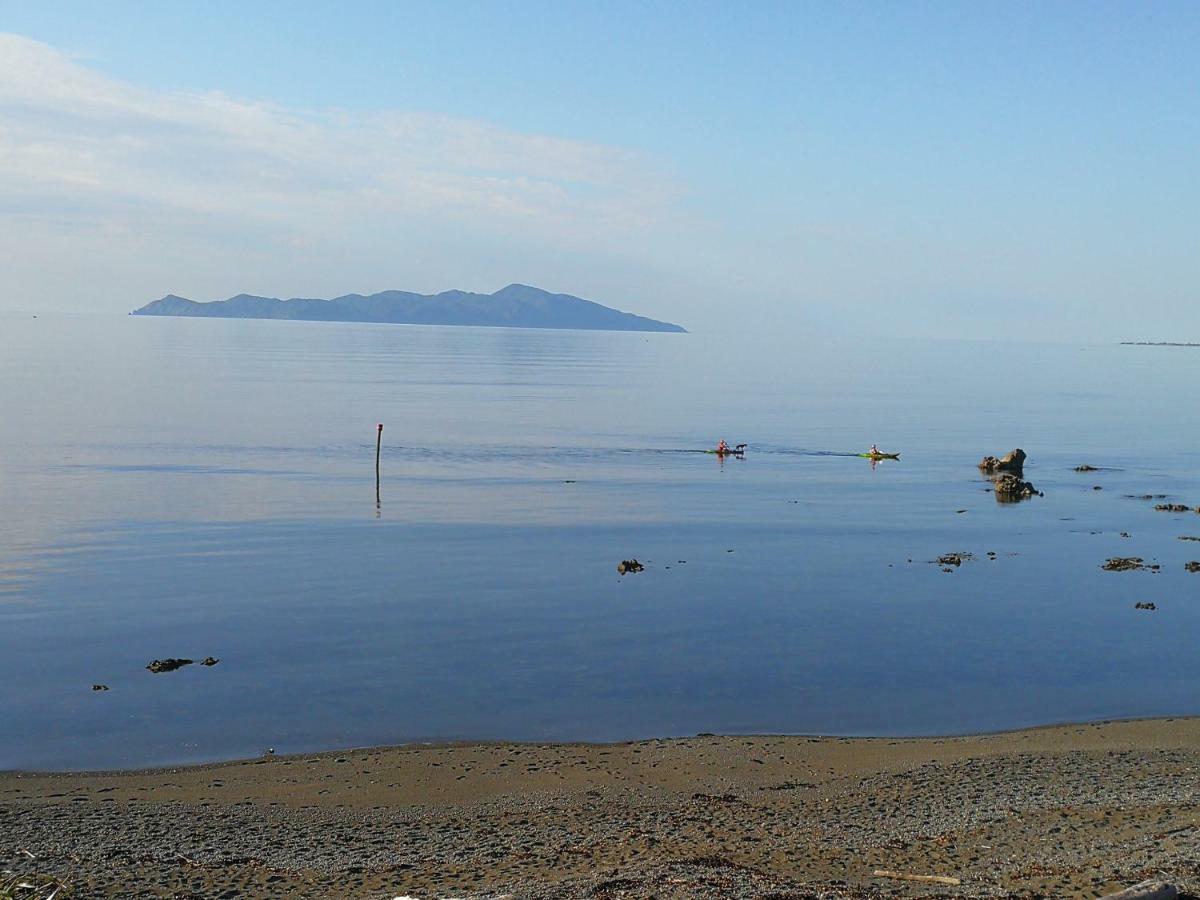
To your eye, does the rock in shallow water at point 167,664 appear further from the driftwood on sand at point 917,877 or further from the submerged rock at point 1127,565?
the submerged rock at point 1127,565

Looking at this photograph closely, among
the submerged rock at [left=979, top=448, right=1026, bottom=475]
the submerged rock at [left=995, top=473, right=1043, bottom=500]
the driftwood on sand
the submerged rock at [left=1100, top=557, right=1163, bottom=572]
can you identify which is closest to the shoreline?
the driftwood on sand

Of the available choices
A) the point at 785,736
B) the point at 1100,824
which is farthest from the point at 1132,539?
the point at 1100,824

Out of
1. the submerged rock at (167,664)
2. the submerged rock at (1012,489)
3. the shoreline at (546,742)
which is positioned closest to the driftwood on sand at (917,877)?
the shoreline at (546,742)

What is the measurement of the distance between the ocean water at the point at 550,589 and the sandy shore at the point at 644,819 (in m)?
1.70

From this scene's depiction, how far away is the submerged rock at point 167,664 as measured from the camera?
2630 cm

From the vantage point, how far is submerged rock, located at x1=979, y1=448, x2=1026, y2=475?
6719 centimetres

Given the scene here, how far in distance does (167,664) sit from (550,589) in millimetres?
12301

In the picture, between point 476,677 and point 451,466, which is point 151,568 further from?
point 451,466

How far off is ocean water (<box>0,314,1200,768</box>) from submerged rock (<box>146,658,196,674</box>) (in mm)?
396

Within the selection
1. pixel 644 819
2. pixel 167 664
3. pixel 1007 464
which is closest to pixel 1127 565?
pixel 1007 464

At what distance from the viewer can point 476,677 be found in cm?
2623

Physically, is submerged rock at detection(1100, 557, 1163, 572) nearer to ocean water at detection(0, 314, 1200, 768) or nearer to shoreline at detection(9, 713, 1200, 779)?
ocean water at detection(0, 314, 1200, 768)

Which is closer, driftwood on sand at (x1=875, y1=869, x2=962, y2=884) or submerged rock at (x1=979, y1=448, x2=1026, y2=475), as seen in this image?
driftwood on sand at (x1=875, y1=869, x2=962, y2=884)

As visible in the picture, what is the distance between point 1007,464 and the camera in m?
67.4
